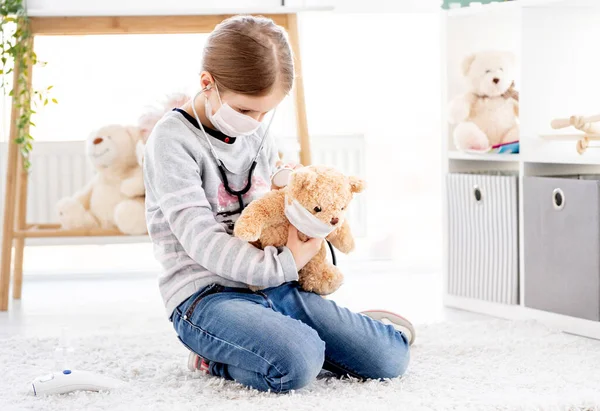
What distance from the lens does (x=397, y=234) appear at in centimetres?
346

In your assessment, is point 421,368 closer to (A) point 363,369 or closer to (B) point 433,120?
(A) point 363,369

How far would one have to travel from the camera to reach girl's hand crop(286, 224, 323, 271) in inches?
56.3

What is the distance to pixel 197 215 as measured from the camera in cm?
140

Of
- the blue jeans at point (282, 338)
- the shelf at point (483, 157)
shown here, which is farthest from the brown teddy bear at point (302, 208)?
the shelf at point (483, 157)

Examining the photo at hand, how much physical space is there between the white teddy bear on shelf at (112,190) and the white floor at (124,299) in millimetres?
218

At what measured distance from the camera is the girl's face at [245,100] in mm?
1431

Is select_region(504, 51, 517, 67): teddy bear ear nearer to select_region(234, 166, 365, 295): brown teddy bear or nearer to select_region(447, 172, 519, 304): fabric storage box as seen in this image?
select_region(447, 172, 519, 304): fabric storage box

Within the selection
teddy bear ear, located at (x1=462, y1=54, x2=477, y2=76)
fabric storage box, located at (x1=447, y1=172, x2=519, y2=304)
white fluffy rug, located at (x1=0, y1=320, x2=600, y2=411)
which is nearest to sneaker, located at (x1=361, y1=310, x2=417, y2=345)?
white fluffy rug, located at (x1=0, y1=320, x2=600, y2=411)

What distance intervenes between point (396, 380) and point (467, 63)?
1.02 meters

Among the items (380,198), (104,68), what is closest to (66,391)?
(104,68)

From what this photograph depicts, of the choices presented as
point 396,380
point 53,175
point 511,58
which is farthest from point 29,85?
point 396,380

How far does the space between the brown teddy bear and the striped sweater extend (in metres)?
0.04

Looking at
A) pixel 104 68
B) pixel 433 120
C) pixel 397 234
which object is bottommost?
pixel 397 234

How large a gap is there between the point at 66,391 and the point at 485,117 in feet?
4.09
